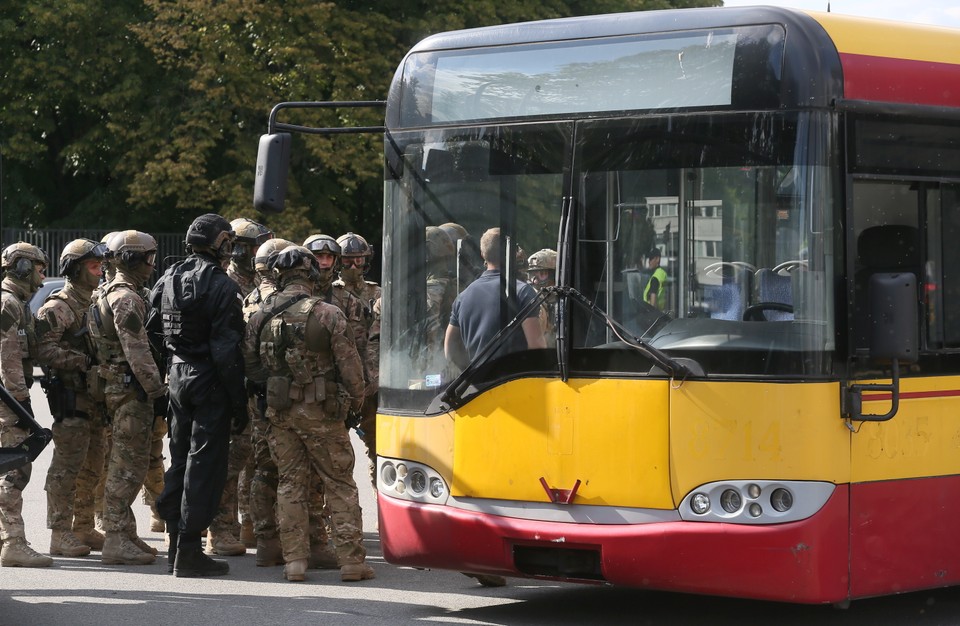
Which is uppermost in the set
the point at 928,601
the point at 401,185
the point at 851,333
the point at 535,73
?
the point at 535,73

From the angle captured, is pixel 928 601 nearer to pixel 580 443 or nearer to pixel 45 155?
pixel 580 443

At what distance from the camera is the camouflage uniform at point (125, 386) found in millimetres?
10305

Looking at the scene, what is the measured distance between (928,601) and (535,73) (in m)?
3.67

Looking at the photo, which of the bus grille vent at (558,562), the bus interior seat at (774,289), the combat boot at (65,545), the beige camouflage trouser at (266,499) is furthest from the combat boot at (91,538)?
the bus interior seat at (774,289)

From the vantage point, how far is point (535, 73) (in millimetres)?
8172

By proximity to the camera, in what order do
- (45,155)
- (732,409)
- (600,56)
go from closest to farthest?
(732,409) → (600,56) → (45,155)

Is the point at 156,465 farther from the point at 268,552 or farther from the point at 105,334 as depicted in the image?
the point at 268,552

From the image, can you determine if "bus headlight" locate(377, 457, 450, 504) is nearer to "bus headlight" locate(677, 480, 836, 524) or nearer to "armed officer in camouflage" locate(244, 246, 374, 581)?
"armed officer in camouflage" locate(244, 246, 374, 581)

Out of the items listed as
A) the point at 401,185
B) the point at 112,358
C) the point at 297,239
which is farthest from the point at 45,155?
the point at 401,185

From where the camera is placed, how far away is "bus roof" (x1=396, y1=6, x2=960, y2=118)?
740 centimetres

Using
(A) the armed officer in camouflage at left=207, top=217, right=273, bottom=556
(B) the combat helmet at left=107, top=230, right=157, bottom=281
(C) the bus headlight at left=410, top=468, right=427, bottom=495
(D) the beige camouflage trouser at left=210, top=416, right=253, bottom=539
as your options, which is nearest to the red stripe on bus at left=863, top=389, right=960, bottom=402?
(C) the bus headlight at left=410, top=468, right=427, bottom=495

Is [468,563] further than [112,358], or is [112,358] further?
[112,358]

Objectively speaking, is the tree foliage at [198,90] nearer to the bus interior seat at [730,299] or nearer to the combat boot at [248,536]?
the combat boot at [248,536]

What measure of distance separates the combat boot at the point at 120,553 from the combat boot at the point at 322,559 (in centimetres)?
104
